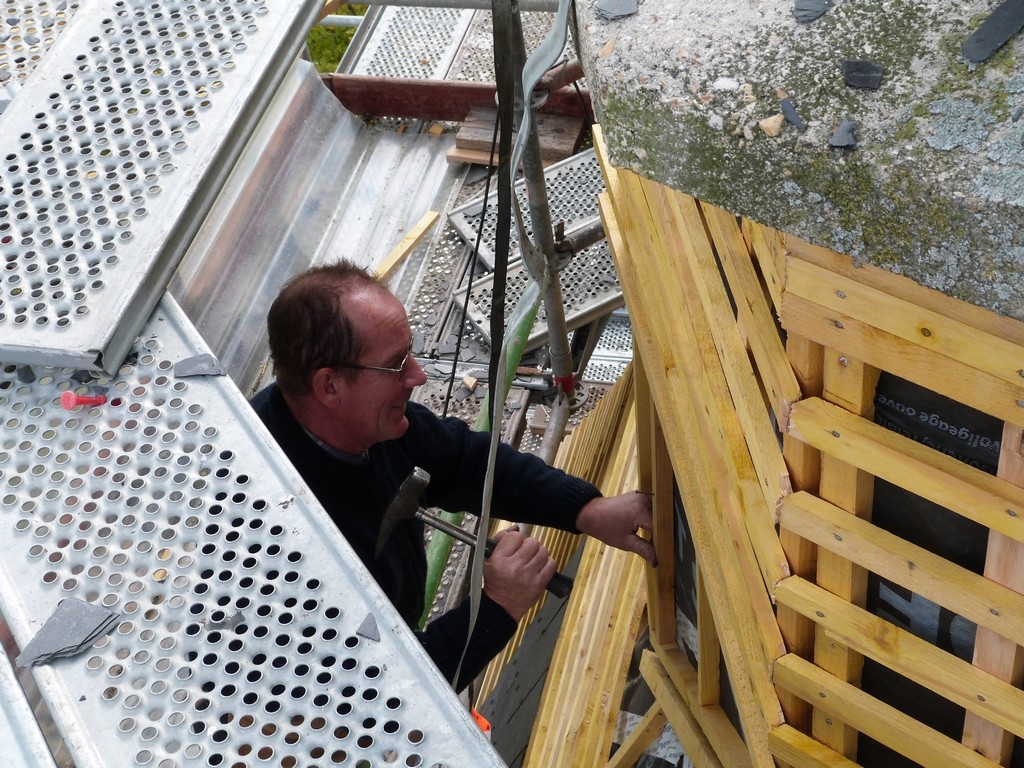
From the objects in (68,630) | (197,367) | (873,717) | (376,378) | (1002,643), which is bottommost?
(376,378)

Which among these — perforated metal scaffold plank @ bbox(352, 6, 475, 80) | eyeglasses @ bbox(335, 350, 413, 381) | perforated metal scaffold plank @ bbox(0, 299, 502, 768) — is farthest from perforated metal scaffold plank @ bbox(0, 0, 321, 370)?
perforated metal scaffold plank @ bbox(352, 6, 475, 80)

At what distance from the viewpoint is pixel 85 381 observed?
2.27 meters

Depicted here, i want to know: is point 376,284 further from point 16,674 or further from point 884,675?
point 884,675

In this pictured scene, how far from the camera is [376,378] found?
3039 mm

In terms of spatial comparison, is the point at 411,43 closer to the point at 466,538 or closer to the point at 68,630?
the point at 466,538

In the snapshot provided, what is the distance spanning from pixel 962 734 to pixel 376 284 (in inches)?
79.0

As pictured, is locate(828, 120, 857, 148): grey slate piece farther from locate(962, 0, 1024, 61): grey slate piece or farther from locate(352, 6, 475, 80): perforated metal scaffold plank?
locate(352, 6, 475, 80): perforated metal scaffold plank

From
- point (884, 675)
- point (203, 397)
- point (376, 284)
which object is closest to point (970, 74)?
point (884, 675)

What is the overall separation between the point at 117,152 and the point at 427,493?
1519mm

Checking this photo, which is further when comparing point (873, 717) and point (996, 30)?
point (873, 717)

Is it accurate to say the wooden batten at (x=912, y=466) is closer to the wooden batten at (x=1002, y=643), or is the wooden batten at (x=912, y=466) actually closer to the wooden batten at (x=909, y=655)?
the wooden batten at (x=1002, y=643)

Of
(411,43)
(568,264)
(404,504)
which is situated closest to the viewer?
(404,504)

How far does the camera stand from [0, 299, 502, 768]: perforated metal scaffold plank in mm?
1687

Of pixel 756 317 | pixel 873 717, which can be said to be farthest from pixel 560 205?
pixel 873 717
